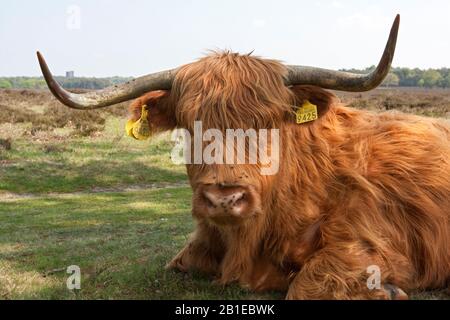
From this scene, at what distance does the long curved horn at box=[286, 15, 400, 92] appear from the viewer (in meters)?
4.29

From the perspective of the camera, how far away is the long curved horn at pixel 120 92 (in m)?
4.67

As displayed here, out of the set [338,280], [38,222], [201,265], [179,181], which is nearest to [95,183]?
[179,181]

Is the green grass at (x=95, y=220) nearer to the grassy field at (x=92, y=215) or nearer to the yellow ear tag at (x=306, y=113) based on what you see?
the grassy field at (x=92, y=215)

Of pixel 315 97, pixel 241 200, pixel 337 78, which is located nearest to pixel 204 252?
pixel 241 200

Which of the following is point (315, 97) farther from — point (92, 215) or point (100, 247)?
point (92, 215)

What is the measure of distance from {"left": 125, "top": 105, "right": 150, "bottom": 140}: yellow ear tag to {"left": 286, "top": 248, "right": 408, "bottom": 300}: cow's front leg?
6.40ft

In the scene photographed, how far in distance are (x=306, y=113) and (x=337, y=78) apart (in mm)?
394

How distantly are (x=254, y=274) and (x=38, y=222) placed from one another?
7.40m

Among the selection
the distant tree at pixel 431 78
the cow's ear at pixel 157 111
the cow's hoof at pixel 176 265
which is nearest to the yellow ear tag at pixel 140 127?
the cow's ear at pixel 157 111

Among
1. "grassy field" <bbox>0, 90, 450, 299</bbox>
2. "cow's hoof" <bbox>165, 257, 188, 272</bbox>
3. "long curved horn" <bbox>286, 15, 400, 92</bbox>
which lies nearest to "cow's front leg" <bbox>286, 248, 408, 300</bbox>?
"grassy field" <bbox>0, 90, 450, 299</bbox>

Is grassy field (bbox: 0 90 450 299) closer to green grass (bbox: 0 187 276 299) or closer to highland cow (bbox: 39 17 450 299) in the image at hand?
green grass (bbox: 0 187 276 299)

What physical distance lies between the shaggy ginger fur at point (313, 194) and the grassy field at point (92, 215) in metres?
0.30
